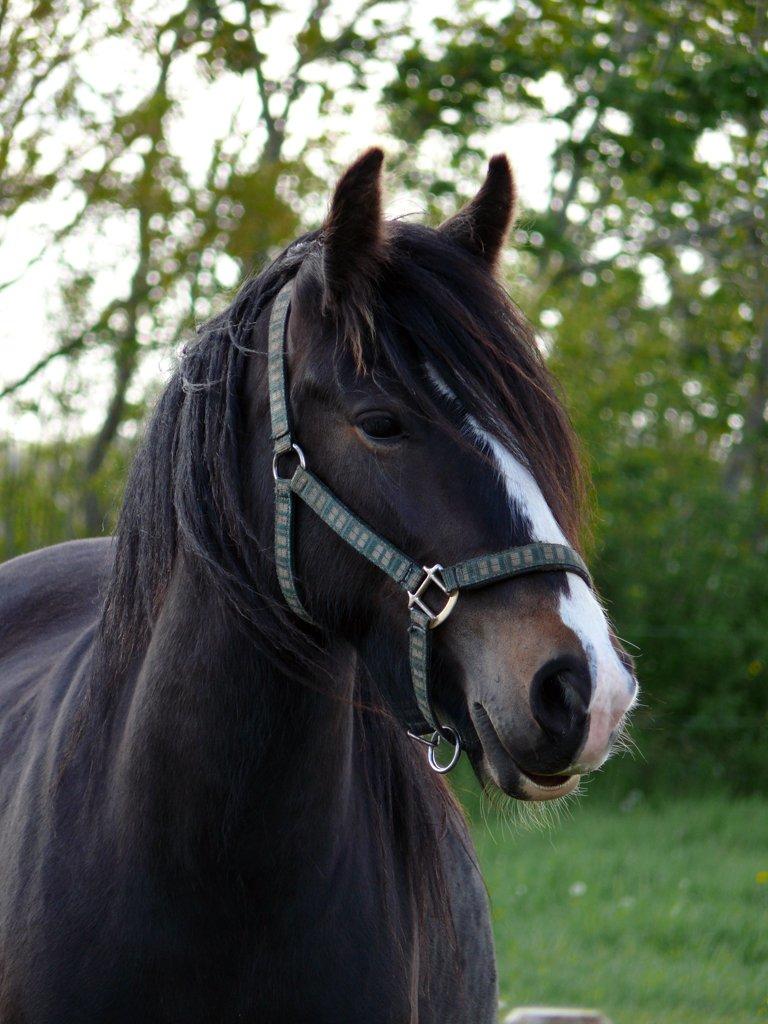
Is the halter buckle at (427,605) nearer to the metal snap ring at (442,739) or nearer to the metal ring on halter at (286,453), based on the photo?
the metal snap ring at (442,739)

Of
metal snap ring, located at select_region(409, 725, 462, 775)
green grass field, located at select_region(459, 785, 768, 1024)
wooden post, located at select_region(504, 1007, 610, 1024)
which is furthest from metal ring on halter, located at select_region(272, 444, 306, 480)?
wooden post, located at select_region(504, 1007, 610, 1024)

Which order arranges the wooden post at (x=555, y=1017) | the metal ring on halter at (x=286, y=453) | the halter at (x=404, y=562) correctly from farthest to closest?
the wooden post at (x=555, y=1017) → the metal ring on halter at (x=286, y=453) → the halter at (x=404, y=562)

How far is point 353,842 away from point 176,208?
691 centimetres

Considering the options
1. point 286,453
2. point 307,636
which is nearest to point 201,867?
point 307,636

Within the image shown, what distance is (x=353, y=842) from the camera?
7.34 ft

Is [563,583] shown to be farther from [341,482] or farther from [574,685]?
[341,482]

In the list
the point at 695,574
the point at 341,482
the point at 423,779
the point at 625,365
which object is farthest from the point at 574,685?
the point at 625,365

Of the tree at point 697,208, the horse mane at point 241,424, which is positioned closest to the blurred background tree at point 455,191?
the tree at point 697,208

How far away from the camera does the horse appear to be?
186 cm

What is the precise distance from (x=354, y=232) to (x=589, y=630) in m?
0.80

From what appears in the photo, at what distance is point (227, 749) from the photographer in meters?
2.09

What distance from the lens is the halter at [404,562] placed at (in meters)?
1.78

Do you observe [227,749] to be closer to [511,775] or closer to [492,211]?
[511,775]

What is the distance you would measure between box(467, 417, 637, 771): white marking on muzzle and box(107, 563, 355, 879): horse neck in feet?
1.61
